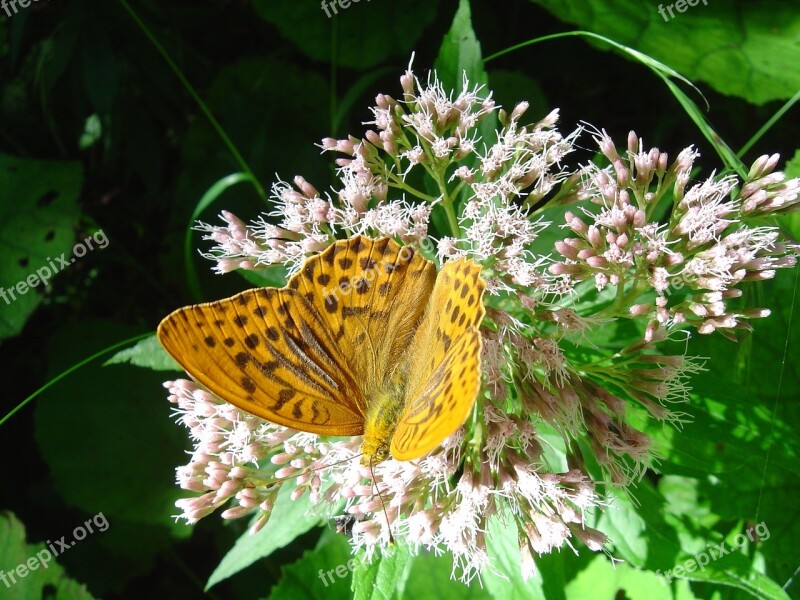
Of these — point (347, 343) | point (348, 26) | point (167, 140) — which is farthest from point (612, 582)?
point (167, 140)

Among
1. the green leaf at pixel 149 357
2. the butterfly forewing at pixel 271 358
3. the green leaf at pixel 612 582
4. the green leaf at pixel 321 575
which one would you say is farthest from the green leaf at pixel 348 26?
the green leaf at pixel 612 582

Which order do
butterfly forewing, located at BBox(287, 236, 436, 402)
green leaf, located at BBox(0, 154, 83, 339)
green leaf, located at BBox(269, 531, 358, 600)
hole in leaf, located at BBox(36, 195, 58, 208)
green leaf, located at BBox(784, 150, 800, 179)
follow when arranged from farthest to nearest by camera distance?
1. hole in leaf, located at BBox(36, 195, 58, 208)
2. green leaf, located at BBox(0, 154, 83, 339)
3. green leaf, located at BBox(269, 531, 358, 600)
4. green leaf, located at BBox(784, 150, 800, 179)
5. butterfly forewing, located at BBox(287, 236, 436, 402)

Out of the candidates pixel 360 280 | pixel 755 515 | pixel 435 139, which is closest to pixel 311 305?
pixel 360 280

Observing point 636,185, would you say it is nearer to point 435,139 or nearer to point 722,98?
point 435,139

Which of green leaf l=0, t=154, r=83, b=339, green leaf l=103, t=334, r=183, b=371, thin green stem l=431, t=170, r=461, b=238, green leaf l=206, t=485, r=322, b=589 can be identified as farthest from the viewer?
green leaf l=0, t=154, r=83, b=339

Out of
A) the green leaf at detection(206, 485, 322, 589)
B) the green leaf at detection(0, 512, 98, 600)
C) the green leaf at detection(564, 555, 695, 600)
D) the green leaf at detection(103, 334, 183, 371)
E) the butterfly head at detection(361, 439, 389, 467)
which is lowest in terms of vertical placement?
the green leaf at detection(564, 555, 695, 600)

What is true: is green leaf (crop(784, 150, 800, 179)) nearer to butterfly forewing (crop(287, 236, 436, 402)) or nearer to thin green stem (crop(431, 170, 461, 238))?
thin green stem (crop(431, 170, 461, 238))

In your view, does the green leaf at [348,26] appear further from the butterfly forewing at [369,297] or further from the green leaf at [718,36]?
the butterfly forewing at [369,297]

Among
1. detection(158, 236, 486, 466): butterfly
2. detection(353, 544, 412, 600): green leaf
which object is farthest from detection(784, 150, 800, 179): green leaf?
detection(353, 544, 412, 600): green leaf
